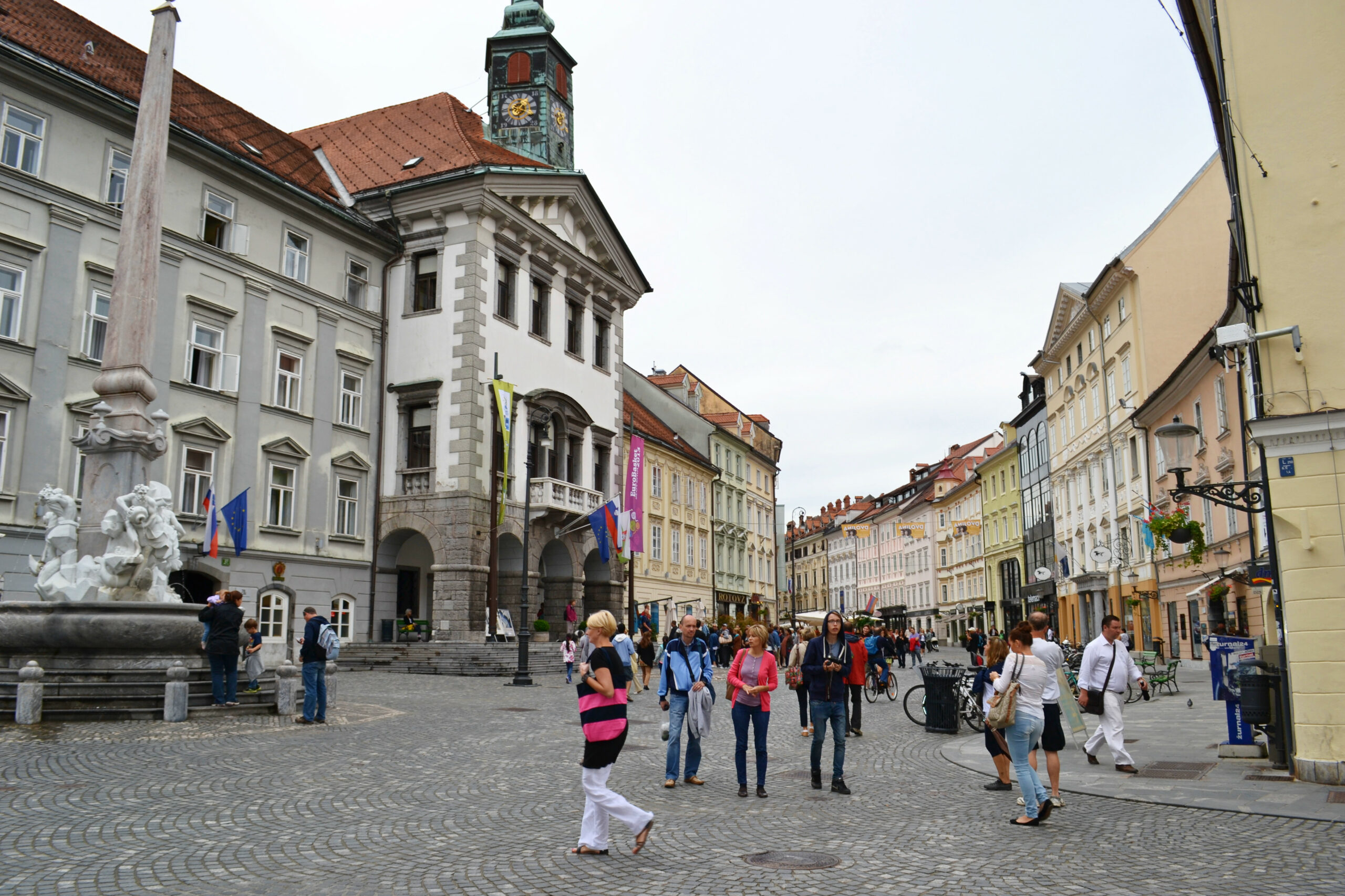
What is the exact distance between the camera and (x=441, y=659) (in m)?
29.2

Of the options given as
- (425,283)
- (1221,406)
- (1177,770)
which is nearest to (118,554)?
(1177,770)

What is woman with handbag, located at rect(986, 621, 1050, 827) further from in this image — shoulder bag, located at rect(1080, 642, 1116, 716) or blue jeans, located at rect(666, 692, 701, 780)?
shoulder bag, located at rect(1080, 642, 1116, 716)

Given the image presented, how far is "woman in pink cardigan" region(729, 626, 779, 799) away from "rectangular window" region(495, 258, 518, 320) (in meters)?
26.5

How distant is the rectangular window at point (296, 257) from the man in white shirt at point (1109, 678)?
83.7ft

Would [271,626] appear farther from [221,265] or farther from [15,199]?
[15,199]

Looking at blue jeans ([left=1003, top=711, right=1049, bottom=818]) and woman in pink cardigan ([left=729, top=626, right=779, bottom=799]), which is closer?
blue jeans ([left=1003, top=711, right=1049, bottom=818])

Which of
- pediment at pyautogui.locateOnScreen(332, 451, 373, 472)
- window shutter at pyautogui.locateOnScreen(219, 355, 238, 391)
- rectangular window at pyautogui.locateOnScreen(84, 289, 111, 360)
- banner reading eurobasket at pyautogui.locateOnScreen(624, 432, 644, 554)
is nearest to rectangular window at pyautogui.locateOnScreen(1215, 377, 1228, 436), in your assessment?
banner reading eurobasket at pyautogui.locateOnScreen(624, 432, 644, 554)

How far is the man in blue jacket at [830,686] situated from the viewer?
9.63 metres

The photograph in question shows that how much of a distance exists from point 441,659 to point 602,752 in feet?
76.3

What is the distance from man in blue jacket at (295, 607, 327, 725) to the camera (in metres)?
14.4

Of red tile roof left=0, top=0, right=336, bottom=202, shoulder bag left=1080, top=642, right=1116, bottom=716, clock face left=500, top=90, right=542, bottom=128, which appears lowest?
shoulder bag left=1080, top=642, right=1116, bottom=716

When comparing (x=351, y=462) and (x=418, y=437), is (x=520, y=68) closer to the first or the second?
(x=418, y=437)

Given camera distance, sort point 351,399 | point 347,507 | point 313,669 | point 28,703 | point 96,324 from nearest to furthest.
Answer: point 28,703 → point 313,669 → point 96,324 → point 347,507 → point 351,399

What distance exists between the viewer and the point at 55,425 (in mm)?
23469
